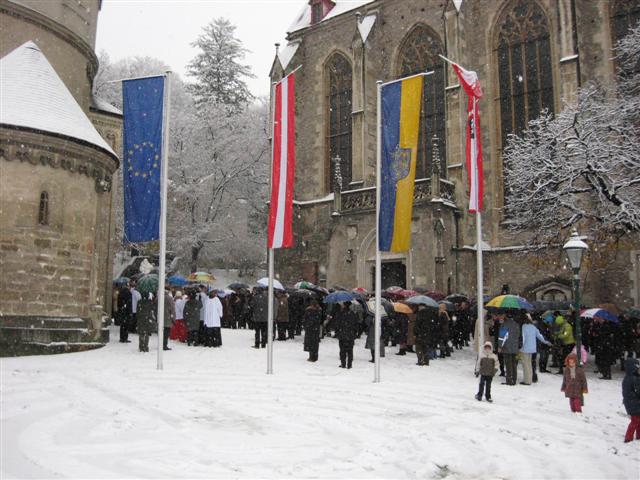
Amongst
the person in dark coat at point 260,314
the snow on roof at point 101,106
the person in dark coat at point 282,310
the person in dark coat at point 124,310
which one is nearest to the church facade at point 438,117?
the person in dark coat at point 282,310

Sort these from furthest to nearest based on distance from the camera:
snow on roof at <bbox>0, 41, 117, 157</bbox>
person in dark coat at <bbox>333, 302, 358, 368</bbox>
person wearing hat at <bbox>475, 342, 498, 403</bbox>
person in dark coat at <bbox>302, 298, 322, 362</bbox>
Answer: snow on roof at <bbox>0, 41, 117, 157</bbox>
person in dark coat at <bbox>302, 298, 322, 362</bbox>
person in dark coat at <bbox>333, 302, 358, 368</bbox>
person wearing hat at <bbox>475, 342, 498, 403</bbox>

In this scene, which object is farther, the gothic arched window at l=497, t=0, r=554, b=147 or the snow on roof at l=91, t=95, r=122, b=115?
the gothic arched window at l=497, t=0, r=554, b=147

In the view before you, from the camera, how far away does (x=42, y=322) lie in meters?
15.5

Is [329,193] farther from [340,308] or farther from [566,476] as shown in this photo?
[566,476]

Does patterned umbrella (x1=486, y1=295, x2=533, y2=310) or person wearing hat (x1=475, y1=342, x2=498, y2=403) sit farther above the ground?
patterned umbrella (x1=486, y1=295, x2=533, y2=310)

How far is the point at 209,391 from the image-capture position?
1017 cm

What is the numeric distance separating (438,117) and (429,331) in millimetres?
16310

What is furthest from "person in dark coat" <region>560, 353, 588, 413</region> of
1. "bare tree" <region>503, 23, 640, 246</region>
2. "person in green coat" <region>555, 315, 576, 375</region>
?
"bare tree" <region>503, 23, 640, 246</region>

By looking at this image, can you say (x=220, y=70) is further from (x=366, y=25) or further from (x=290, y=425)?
(x=290, y=425)

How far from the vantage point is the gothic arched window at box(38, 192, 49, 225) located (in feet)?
52.6

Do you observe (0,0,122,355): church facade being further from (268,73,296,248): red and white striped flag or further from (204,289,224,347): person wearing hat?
(268,73,296,248): red and white striped flag

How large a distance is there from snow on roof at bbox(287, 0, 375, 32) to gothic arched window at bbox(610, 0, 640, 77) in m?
12.1

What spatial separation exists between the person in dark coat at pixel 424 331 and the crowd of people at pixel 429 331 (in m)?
0.02

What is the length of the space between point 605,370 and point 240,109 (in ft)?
104
